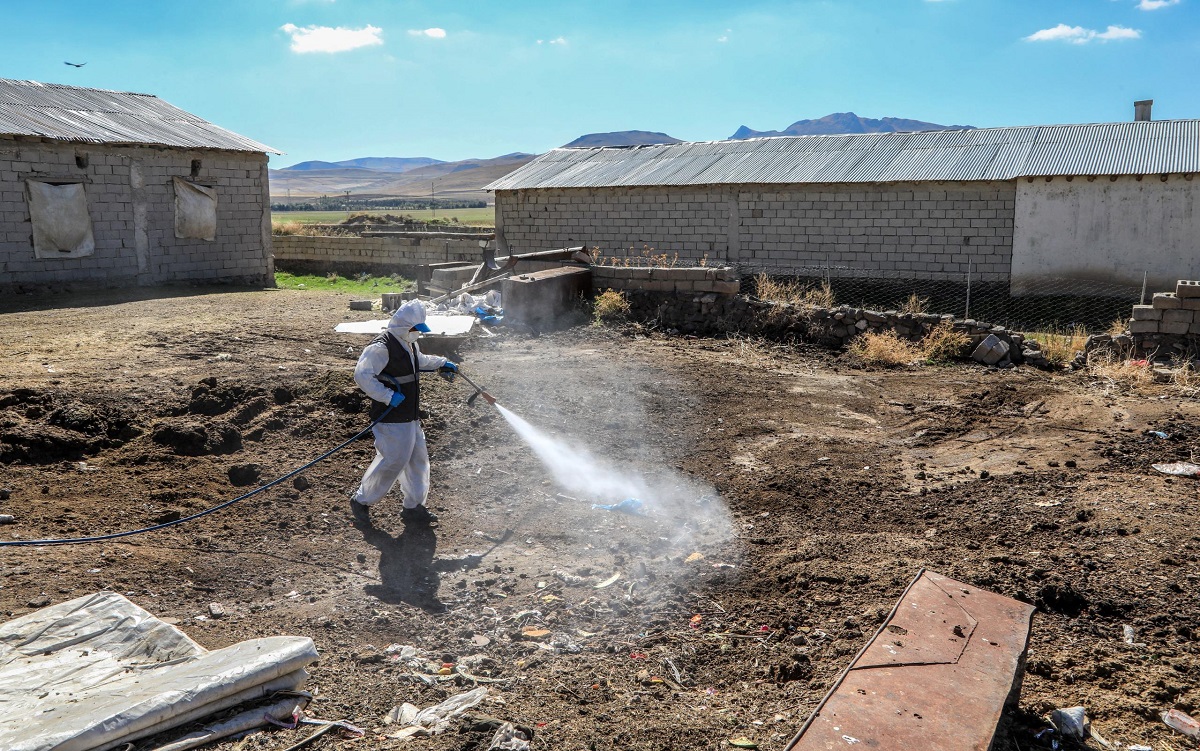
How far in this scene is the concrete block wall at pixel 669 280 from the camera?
14.3 meters

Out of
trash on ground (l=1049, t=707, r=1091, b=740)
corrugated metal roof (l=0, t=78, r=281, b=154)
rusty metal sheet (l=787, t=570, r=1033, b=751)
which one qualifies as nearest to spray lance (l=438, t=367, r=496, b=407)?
rusty metal sheet (l=787, t=570, r=1033, b=751)

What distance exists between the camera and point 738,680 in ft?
14.3

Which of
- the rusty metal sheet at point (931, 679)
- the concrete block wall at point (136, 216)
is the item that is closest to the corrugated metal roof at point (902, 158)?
the concrete block wall at point (136, 216)

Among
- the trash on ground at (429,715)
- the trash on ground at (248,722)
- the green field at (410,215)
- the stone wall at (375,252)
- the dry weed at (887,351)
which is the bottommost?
the trash on ground at (429,715)

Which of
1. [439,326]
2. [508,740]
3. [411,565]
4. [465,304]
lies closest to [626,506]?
[411,565]

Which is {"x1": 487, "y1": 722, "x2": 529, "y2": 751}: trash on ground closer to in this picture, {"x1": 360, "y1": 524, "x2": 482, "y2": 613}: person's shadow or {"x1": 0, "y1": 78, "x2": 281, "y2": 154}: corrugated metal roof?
{"x1": 360, "y1": 524, "x2": 482, "y2": 613}: person's shadow

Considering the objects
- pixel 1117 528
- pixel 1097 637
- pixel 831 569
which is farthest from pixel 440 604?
pixel 1117 528

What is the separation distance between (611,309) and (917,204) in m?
8.43

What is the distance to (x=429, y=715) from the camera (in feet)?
12.7

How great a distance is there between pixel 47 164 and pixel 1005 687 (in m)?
19.3

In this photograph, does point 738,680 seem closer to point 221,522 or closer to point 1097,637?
point 1097,637

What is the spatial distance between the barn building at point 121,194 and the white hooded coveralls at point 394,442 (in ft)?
46.8

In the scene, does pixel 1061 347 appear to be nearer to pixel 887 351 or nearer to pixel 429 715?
pixel 887 351

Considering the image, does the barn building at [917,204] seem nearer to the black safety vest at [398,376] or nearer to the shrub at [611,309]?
the shrub at [611,309]
